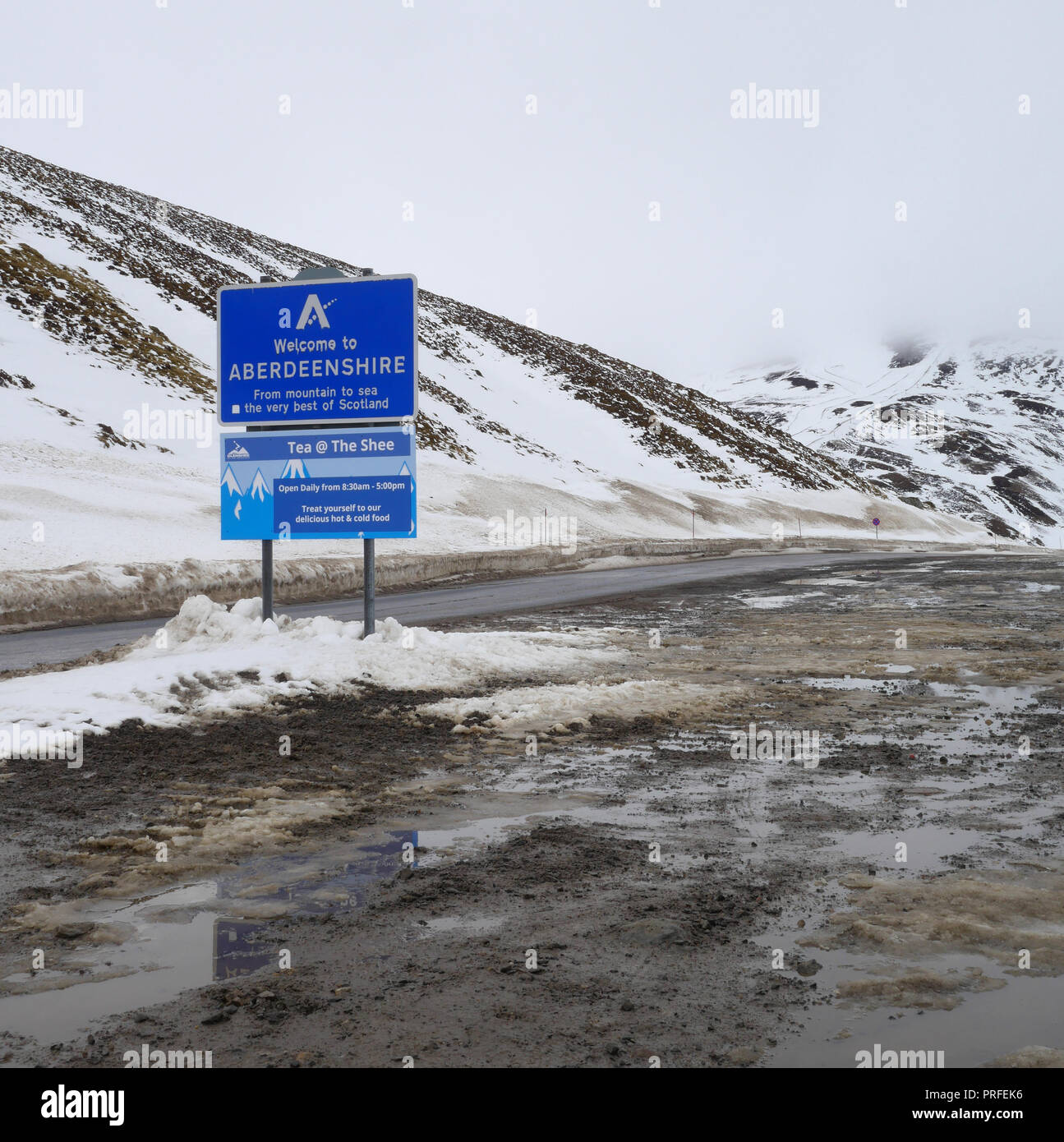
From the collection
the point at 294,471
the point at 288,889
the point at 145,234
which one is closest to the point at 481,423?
the point at 145,234

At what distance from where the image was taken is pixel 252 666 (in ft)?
33.0

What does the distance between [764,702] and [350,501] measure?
5.52 meters

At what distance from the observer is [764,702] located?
31.2 ft

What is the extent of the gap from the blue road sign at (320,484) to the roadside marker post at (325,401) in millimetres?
14

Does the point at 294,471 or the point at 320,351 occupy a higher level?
the point at 320,351

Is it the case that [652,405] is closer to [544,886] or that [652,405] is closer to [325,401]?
[325,401]

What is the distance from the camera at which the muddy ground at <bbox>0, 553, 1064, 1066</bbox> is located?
340 cm

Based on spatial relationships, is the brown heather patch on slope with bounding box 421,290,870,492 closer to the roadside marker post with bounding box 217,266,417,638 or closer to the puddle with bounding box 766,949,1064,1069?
the roadside marker post with bounding box 217,266,417,638

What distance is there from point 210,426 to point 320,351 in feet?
122

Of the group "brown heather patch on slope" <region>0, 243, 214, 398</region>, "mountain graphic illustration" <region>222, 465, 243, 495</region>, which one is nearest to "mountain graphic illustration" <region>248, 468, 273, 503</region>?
"mountain graphic illustration" <region>222, 465, 243, 495</region>

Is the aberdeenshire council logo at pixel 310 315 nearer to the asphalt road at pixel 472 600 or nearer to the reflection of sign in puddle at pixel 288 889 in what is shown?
the asphalt road at pixel 472 600

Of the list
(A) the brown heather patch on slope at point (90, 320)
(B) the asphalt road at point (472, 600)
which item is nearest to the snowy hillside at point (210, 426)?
(A) the brown heather patch on slope at point (90, 320)
